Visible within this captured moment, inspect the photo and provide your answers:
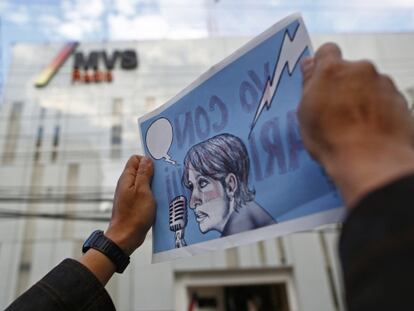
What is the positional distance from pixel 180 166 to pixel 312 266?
4079mm

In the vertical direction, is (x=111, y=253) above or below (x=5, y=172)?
below

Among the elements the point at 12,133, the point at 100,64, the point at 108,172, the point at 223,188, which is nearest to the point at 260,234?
the point at 223,188

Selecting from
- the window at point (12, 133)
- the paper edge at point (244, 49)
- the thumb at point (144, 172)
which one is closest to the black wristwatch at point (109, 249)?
the thumb at point (144, 172)

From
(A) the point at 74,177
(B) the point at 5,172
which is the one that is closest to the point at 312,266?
(A) the point at 74,177

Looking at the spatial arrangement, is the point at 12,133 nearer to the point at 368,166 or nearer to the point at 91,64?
the point at 91,64

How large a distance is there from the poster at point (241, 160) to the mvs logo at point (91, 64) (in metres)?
5.23

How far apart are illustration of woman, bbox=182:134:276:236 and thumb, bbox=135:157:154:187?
0.09 metres

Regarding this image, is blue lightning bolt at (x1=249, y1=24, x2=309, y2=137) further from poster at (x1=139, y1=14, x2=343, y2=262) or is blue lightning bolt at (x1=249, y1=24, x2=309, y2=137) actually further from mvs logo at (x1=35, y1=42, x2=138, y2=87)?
mvs logo at (x1=35, y1=42, x2=138, y2=87)

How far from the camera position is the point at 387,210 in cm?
25

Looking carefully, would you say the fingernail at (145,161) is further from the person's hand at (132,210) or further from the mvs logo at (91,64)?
the mvs logo at (91,64)

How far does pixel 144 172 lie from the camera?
0.70 m

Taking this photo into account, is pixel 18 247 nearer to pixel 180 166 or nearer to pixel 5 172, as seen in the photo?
pixel 5 172

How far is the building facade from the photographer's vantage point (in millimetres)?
4273

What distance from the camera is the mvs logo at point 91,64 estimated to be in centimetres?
559
